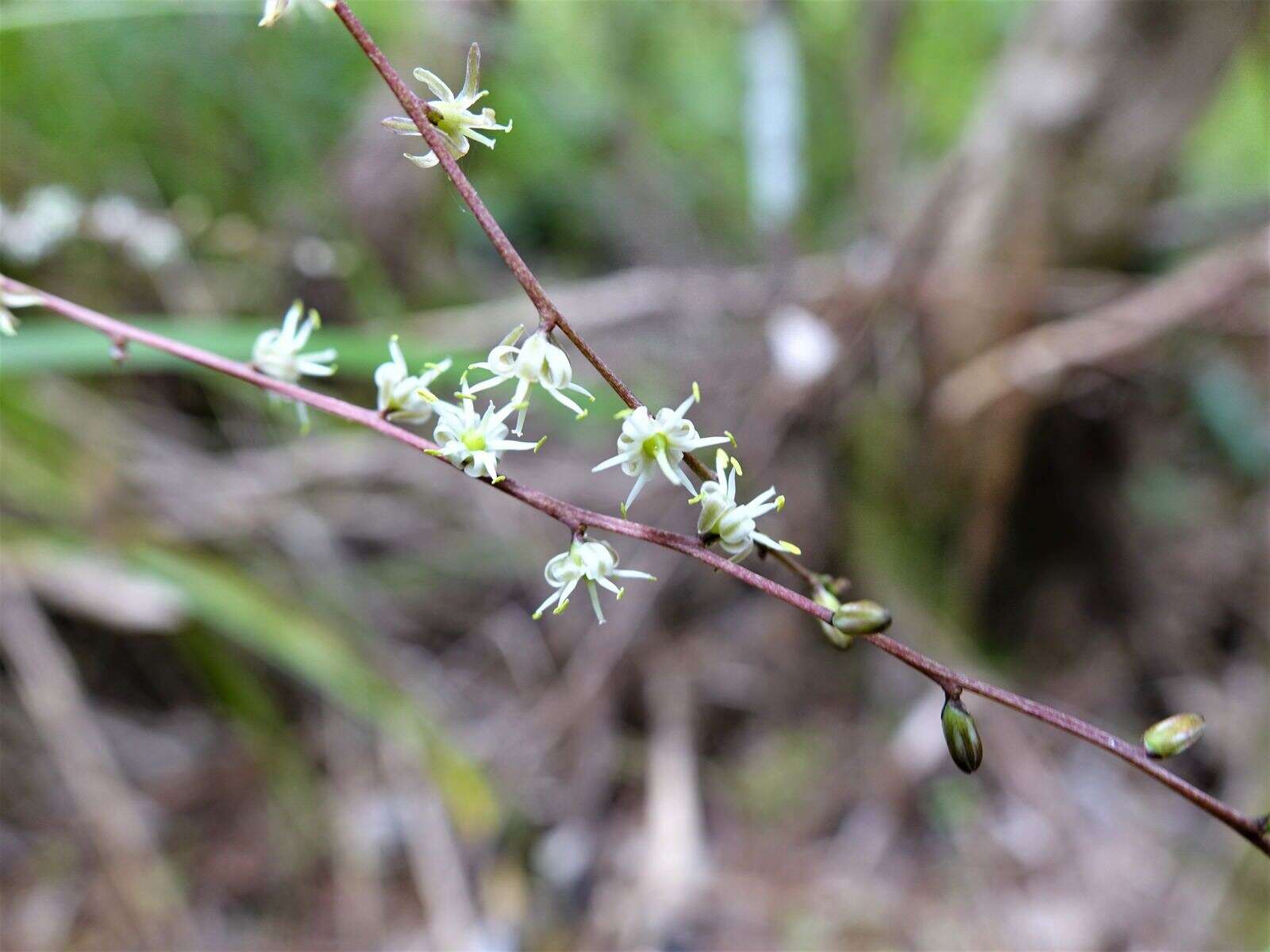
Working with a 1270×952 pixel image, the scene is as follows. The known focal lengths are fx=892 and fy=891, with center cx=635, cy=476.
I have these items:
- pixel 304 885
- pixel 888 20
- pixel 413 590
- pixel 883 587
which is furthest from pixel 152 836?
pixel 888 20

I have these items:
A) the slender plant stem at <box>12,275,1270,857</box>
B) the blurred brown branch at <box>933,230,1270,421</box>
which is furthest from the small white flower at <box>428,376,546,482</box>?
the blurred brown branch at <box>933,230,1270,421</box>

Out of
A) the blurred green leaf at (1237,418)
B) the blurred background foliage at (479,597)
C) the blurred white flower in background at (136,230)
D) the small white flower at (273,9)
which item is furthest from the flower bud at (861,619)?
the blurred white flower in background at (136,230)

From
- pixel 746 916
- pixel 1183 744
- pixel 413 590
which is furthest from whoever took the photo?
pixel 413 590

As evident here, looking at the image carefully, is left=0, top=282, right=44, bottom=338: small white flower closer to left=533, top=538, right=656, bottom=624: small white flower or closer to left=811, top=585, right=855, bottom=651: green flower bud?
left=533, top=538, right=656, bottom=624: small white flower

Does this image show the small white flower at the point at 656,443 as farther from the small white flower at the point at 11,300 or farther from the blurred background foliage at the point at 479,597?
the blurred background foliage at the point at 479,597

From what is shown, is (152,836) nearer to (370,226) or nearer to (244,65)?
(370,226)
